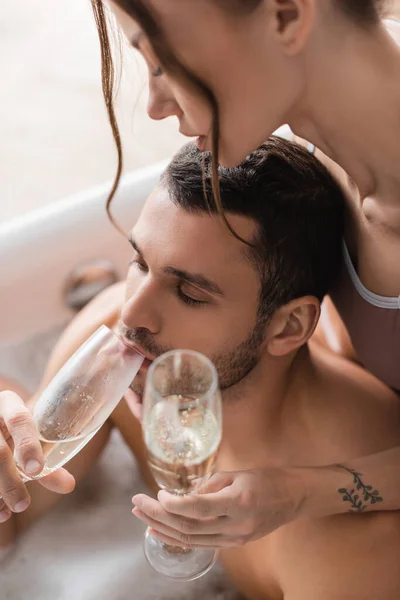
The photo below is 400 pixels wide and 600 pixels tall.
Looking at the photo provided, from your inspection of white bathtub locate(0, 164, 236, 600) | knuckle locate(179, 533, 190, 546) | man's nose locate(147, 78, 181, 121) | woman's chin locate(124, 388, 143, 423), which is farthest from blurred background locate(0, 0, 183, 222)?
knuckle locate(179, 533, 190, 546)

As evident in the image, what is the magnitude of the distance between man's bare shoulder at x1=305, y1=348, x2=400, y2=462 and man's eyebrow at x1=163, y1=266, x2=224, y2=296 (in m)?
A: 0.31

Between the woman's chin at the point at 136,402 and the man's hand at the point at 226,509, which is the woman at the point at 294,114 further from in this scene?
the woman's chin at the point at 136,402

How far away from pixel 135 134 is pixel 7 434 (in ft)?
5.98

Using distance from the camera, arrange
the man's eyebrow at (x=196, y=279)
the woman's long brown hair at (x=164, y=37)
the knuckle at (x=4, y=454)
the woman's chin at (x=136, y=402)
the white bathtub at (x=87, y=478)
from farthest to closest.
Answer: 1. the white bathtub at (x=87, y=478)
2. the woman's chin at (x=136, y=402)
3. the man's eyebrow at (x=196, y=279)
4. the knuckle at (x=4, y=454)
5. the woman's long brown hair at (x=164, y=37)

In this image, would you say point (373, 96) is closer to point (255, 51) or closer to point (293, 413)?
point (255, 51)

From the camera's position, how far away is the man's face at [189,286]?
1.17m

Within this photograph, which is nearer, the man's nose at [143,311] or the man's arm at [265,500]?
the man's arm at [265,500]

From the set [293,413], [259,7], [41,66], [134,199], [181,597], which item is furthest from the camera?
[41,66]

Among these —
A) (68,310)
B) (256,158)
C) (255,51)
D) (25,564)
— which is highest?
(255,51)

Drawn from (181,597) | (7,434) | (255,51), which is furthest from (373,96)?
(181,597)

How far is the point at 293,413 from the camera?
4.47 ft

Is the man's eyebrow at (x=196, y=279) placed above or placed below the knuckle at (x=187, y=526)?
above

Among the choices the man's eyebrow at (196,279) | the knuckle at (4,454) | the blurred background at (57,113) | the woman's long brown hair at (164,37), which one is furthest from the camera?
the blurred background at (57,113)

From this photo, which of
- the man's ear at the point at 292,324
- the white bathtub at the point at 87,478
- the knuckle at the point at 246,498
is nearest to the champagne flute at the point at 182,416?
the knuckle at the point at 246,498
